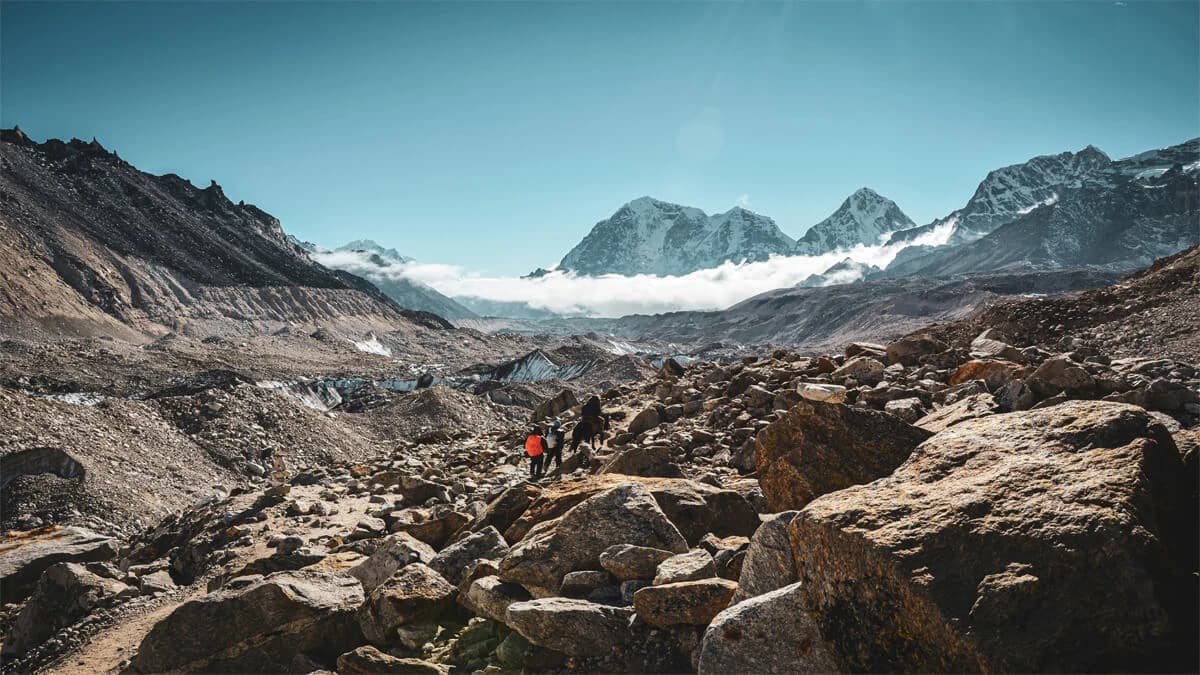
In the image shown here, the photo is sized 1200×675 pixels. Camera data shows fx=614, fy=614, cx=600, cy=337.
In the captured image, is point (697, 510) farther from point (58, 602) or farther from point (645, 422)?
point (645, 422)

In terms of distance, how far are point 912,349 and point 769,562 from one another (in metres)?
13.2

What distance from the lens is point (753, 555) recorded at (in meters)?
4.14

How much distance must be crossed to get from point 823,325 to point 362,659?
655ft

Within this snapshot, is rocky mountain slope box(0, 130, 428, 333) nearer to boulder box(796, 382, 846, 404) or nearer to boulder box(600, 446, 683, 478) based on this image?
boulder box(600, 446, 683, 478)

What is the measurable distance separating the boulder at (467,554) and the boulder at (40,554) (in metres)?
8.64

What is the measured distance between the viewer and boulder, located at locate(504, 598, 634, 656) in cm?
447

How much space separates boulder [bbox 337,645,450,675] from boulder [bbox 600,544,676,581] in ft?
5.24

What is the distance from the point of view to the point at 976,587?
293 centimetres

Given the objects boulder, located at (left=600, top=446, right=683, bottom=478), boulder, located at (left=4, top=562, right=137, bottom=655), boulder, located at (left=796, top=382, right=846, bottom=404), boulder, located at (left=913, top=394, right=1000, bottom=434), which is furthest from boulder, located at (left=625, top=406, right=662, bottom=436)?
boulder, located at (left=4, top=562, right=137, bottom=655)

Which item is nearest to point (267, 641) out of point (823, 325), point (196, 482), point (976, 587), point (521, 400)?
point (976, 587)

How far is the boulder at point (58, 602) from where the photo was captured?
8109 millimetres

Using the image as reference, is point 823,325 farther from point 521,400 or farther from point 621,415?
point 621,415

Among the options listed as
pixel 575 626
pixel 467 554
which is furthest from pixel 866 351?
pixel 575 626

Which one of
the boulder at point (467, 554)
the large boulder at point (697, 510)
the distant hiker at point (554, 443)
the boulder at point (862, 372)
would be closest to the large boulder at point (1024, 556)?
the large boulder at point (697, 510)
